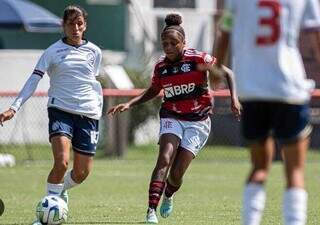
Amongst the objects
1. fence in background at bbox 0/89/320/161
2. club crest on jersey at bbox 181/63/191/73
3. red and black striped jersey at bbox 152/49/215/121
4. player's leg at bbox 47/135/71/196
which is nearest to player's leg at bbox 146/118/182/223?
red and black striped jersey at bbox 152/49/215/121

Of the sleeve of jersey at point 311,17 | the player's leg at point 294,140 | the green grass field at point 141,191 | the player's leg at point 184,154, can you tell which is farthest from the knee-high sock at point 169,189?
the sleeve of jersey at point 311,17

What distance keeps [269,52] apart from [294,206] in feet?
3.09

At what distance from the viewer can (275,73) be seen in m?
7.74

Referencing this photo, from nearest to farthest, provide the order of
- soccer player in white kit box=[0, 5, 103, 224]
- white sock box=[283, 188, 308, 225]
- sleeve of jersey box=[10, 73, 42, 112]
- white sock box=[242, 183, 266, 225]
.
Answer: white sock box=[283, 188, 308, 225]
white sock box=[242, 183, 266, 225]
sleeve of jersey box=[10, 73, 42, 112]
soccer player in white kit box=[0, 5, 103, 224]

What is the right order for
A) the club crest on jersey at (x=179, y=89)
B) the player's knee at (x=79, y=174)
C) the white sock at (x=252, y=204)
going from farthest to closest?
1. the club crest on jersey at (x=179, y=89)
2. the player's knee at (x=79, y=174)
3. the white sock at (x=252, y=204)

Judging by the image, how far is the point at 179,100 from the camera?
463 inches

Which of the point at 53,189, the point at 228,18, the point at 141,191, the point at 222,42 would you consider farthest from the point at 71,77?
the point at 141,191

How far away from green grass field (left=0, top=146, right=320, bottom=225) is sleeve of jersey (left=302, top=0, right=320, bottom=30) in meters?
3.65

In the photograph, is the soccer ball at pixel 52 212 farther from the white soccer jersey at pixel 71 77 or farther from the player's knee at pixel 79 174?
the white soccer jersey at pixel 71 77

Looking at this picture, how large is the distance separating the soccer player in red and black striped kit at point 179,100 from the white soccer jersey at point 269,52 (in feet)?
12.2

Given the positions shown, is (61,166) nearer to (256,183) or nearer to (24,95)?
(24,95)

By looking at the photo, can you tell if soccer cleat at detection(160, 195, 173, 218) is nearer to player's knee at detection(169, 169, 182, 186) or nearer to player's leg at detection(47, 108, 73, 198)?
player's knee at detection(169, 169, 182, 186)

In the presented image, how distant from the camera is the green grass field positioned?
11.9 metres

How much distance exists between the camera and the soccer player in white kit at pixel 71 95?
11.1 meters
